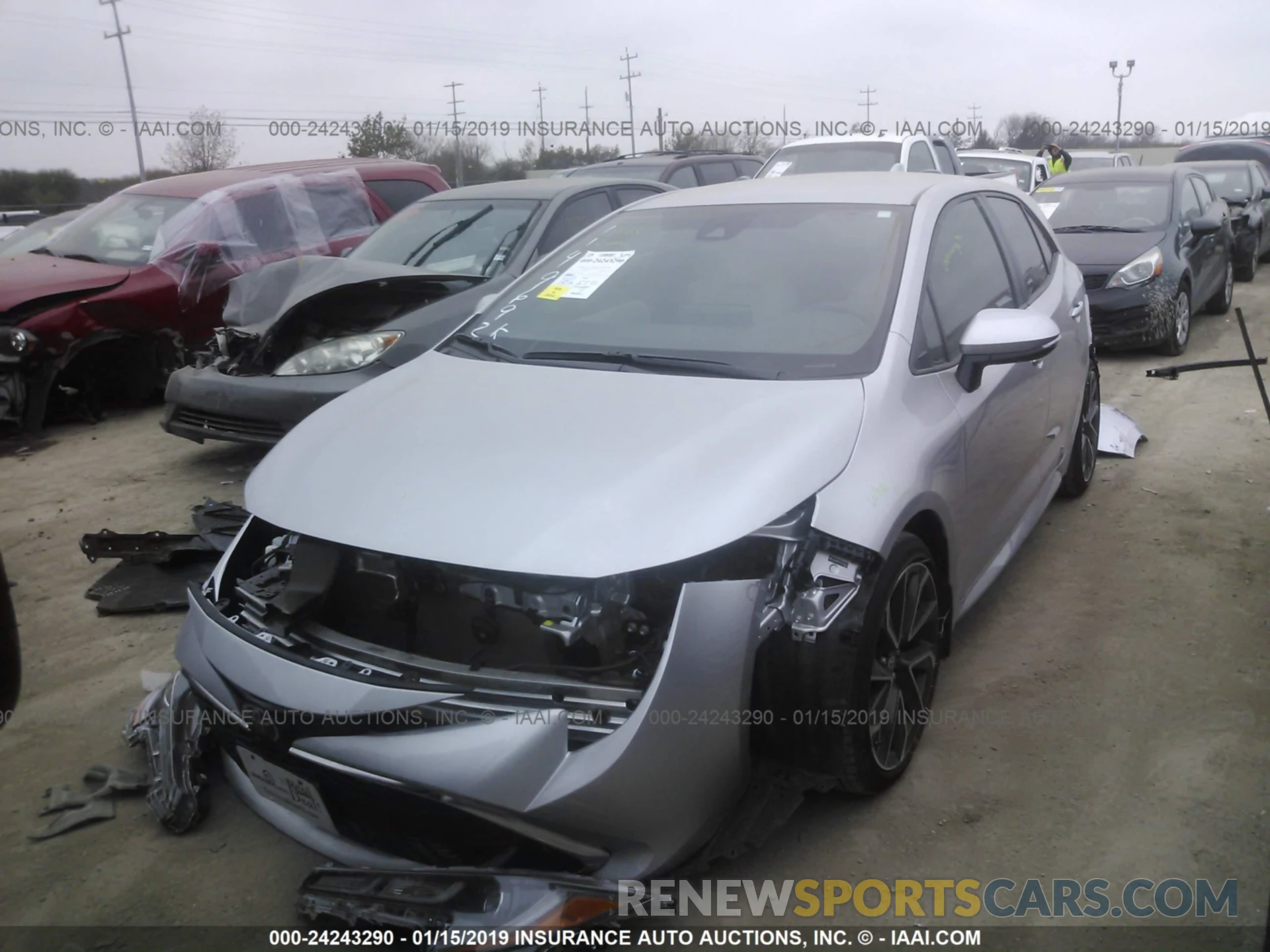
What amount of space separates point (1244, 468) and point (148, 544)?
5371 millimetres

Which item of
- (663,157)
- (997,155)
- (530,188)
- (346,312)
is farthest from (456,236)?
(997,155)

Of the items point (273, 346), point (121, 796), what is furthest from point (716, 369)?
point (273, 346)

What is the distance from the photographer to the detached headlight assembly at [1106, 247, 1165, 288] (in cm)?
802

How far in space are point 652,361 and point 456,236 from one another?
Answer: 12.0 ft

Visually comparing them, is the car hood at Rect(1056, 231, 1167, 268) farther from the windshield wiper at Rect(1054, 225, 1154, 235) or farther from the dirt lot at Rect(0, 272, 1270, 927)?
the dirt lot at Rect(0, 272, 1270, 927)

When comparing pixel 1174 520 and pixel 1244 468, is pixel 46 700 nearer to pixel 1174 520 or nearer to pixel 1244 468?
pixel 1174 520

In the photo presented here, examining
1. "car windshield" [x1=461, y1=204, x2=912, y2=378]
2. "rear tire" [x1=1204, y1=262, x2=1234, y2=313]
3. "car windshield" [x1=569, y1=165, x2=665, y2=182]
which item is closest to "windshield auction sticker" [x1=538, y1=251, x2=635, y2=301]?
"car windshield" [x1=461, y1=204, x2=912, y2=378]

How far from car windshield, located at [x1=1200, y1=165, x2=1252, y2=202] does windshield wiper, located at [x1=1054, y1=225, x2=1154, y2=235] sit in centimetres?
530

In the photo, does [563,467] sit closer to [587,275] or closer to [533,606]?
[533,606]

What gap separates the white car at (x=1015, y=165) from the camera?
1398 cm

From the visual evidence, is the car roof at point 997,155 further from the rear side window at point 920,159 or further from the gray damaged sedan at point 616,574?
the gray damaged sedan at point 616,574

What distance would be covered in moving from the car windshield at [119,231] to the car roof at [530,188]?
245cm

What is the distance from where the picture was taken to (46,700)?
11.6 feet

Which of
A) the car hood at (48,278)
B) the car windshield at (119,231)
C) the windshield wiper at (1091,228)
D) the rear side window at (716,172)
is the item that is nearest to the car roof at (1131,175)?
the windshield wiper at (1091,228)
